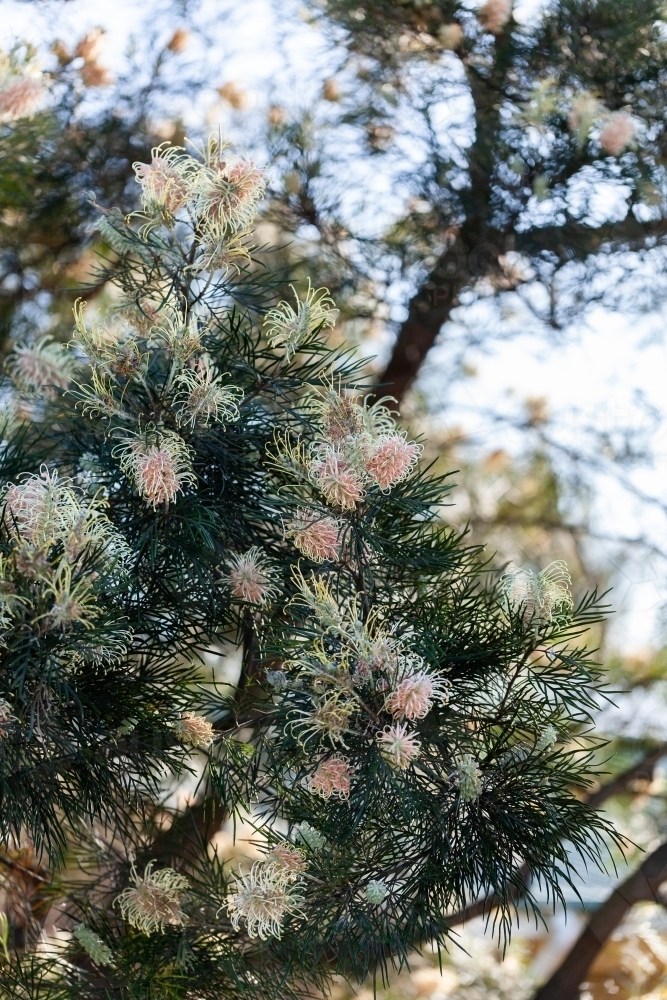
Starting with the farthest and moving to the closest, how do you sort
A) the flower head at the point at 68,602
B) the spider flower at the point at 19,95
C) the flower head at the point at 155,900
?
the spider flower at the point at 19,95 → the flower head at the point at 155,900 → the flower head at the point at 68,602

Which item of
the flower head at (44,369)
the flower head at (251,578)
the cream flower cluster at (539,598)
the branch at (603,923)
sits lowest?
the branch at (603,923)

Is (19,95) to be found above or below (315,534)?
above

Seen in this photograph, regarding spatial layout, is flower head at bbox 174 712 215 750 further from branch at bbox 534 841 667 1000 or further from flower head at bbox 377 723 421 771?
branch at bbox 534 841 667 1000

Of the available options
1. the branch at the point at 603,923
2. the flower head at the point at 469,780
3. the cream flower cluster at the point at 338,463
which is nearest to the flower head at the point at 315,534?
the cream flower cluster at the point at 338,463

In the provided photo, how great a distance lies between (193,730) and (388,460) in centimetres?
15

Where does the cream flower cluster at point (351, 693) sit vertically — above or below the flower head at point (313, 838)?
above

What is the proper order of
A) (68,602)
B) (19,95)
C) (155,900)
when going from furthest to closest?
(19,95)
(155,900)
(68,602)

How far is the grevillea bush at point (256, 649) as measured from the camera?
1.24 feet

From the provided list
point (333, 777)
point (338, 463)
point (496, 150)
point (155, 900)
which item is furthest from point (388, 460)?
point (496, 150)

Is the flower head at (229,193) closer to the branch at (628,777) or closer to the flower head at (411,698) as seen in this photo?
the flower head at (411,698)

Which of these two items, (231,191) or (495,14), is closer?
(231,191)

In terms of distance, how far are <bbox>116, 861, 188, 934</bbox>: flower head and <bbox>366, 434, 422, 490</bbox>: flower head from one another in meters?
0.21

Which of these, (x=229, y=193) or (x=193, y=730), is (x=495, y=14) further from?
(x=193, y=730)

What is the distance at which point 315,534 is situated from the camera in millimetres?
407
